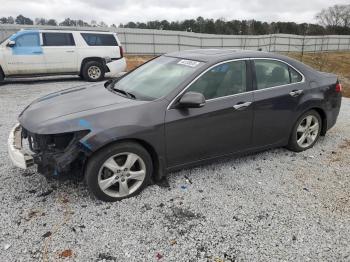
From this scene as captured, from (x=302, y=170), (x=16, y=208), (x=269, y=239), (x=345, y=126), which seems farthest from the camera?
(x=345, y=126)

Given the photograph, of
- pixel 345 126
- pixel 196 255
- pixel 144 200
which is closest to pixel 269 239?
pixel 196 255

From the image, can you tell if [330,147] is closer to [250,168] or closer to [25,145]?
[250,168]

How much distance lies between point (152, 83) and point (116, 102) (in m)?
0.61

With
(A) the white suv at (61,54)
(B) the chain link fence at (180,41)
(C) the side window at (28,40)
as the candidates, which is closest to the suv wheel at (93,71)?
(A) the white suv at (61,54)

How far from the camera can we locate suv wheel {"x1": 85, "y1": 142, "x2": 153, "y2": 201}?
3100mm

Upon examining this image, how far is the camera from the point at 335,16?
84938 millimetres

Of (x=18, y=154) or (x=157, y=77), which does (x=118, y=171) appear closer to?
(x=18, y=154)

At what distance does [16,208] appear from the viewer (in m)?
3.14

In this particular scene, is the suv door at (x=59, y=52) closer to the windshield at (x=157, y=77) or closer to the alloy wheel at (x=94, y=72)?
the alloy wheel at (x=94, y=72)

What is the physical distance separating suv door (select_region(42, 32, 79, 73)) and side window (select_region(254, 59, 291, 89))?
8.36 m

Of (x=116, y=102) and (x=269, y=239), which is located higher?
(x=116, y=102)

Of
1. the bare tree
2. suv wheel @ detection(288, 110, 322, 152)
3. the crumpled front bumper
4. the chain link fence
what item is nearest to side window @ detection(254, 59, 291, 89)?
suv wheel @ detection(288, 110, 322, 152)

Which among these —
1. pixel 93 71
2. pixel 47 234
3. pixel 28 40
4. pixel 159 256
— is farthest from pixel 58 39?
pixel 159 256

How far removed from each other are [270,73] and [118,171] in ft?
7.91
